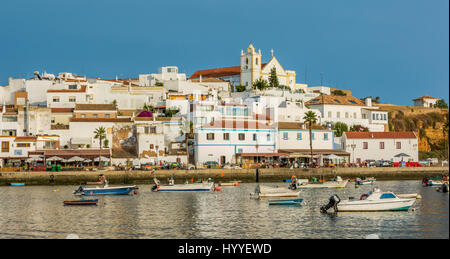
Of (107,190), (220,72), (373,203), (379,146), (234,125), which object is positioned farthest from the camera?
(220,72)

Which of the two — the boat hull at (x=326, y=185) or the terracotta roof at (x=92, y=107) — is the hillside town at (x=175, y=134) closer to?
the terracotta roof at (x=92, y=107)

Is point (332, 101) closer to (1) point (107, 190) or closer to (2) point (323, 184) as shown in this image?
(2) point (323, 184)

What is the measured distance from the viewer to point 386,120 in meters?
102

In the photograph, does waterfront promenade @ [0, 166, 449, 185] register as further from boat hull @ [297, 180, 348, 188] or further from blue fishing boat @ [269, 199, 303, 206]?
blue fishing boat @ [269, 199, 303, 206]

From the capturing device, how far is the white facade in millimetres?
77875

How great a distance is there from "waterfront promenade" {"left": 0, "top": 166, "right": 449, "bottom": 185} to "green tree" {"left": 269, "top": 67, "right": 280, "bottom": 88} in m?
48.9

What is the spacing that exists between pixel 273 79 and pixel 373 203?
8530cm

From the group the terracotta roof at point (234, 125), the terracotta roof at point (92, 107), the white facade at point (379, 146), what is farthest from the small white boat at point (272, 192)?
Answer: the terracotta roof at point (92, 107)

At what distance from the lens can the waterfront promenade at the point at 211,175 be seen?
202 feet

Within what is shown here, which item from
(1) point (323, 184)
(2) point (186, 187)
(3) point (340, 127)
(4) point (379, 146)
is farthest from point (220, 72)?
(2) point (186, 187)

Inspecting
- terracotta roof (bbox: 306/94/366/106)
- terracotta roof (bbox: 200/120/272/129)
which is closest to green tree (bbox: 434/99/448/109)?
terracotta roof (bbox: 306/94/366/106)

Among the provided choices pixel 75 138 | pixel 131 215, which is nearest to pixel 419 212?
→ pixel 131 215

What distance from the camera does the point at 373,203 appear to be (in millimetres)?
33688

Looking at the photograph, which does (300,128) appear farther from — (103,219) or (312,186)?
(103,219)
